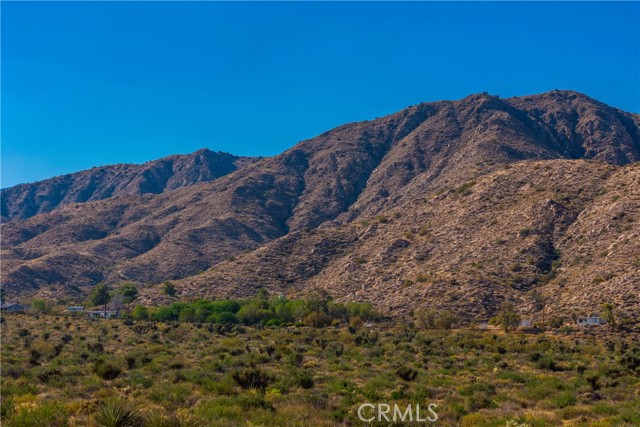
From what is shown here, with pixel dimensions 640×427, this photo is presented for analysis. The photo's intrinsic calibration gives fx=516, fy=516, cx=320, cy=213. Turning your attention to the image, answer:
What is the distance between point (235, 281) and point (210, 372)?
5913cm

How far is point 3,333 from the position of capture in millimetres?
47406

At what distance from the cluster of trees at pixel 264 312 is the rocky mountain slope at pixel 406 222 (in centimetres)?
502

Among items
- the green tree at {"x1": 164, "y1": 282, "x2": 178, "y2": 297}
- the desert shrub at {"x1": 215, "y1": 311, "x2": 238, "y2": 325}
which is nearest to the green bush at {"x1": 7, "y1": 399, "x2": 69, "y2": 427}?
the desert shrub at {"x1": 215, "y1": 311, "x2": 238, "y2": 325}

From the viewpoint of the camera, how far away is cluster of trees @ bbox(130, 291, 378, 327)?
6347 cm

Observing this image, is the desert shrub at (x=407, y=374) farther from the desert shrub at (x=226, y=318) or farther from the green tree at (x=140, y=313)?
the green tree at (x=140, y=313)

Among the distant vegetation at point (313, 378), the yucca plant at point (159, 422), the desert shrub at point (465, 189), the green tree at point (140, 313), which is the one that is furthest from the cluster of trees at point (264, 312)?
the yucca plant at point (159, 422)

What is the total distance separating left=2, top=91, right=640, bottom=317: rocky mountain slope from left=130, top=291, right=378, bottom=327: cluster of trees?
5024 millimetres

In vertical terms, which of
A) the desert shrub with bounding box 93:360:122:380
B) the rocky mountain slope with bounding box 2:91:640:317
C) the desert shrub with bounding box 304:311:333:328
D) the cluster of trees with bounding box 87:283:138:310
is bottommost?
the desert shrub with bounding box 93:360:122:380

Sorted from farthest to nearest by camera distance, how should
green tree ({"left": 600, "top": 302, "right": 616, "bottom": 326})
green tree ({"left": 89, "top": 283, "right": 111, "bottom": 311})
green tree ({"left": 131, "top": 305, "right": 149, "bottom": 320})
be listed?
green tree ({"left": 89, "top": 283, "right": 111, "bottom": 311}) → green tree ({"left": 131, "top": 305, "right": 149, "bottom": 320}) → green tree ({"left": 600, "top": 302, "right": 616, "bottom": 326})

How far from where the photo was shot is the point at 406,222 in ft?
291

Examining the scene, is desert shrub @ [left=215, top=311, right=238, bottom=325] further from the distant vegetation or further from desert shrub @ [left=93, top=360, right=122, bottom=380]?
desert shrub @ [left=93, top=360, right=122, bottom=380]

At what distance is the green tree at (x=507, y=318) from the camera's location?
5206 cm

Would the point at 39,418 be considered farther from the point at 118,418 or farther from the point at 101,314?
the point at 101,314

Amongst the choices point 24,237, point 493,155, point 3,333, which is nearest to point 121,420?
point 3,333
